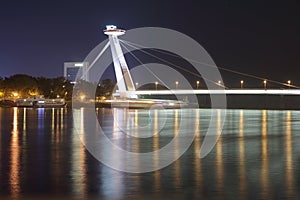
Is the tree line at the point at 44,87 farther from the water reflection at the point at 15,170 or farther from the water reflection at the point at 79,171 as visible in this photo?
the water reflection at the point at 79,171

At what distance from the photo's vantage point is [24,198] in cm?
612

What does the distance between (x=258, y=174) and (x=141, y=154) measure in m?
3.49

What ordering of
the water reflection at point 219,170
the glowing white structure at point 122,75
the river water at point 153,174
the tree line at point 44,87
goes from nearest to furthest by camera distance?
the river water at point 153,174, the water reflection at point 219,170, the glowing white structure at point 122,75, the tree line at point 44,87

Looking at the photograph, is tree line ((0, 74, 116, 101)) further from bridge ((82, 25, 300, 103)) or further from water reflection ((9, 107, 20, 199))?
water reflection ((9, 107, 20, 199))

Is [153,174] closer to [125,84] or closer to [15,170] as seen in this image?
[15,170]

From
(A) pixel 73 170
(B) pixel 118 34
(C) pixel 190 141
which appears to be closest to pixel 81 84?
(B) pixel 118 34

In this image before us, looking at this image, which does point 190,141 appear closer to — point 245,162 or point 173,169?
point 245,162

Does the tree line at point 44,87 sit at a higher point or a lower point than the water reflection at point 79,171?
higher

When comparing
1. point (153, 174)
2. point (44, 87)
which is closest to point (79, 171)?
point (153, 174)

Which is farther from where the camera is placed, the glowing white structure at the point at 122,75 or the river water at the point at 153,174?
the glowing white structure at the point at 122,75

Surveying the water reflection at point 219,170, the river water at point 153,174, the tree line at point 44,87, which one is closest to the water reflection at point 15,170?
the river water at point 153,174

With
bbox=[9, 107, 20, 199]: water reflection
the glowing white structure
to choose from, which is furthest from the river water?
the glowing white structure

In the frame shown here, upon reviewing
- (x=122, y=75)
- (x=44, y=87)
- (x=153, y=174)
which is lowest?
(x=153, y=174)

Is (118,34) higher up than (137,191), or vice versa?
(118,34)
